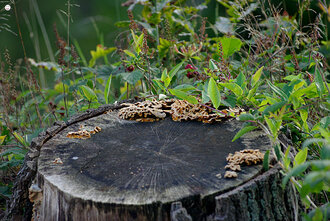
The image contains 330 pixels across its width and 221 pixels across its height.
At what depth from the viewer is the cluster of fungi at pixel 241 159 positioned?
1.26 metres

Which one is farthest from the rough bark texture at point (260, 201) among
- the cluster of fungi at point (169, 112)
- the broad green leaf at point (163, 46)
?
the broad green leaf at point (163, 46)

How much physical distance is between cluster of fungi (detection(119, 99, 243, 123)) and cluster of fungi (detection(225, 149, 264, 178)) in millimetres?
312

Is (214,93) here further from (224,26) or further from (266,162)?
(224,26)

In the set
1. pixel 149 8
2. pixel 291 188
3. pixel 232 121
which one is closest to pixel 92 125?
pixel 232 121

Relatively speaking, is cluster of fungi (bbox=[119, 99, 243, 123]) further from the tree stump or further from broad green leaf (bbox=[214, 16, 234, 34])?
broad green leaf (bbox=[214, 16, 234, 34])

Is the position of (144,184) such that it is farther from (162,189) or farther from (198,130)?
(198,130)

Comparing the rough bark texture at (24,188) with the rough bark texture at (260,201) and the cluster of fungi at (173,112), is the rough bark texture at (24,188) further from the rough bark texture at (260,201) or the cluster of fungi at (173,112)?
the rough bark texture at (260,201)

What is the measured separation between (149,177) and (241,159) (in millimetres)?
331

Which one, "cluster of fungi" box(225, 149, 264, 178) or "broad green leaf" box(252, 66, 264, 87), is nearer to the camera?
"cluster of fungi" box(225, 149, 264, 178)

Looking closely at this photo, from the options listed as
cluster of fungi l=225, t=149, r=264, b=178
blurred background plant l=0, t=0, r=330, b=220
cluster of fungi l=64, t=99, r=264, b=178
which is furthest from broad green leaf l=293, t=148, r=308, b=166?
cluster of fungi l=64, t=99, r=264, b=178

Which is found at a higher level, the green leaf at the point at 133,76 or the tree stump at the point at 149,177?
the green leaf at the point at 133,76

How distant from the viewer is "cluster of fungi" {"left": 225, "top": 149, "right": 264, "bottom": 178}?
1264mm

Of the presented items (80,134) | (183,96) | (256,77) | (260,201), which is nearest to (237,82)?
(256,77)

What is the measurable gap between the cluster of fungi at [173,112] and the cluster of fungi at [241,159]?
0.31 m
